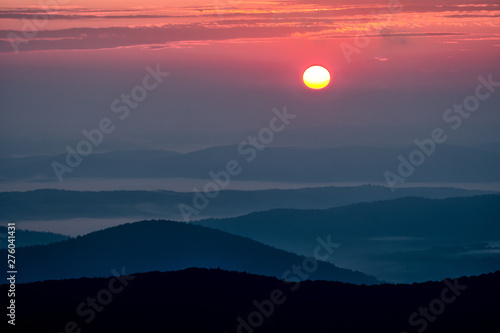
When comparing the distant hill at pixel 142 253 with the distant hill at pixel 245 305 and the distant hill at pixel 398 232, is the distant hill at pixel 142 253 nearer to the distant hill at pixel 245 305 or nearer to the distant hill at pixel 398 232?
the distant hill at pixel 245 305

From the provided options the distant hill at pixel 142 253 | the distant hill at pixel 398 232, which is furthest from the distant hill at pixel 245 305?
the distant hill at pixel 398 232

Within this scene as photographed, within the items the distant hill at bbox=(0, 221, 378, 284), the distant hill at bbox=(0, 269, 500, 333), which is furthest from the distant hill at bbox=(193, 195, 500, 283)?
the distant hill at bbox=(0, 269, 500, 333)

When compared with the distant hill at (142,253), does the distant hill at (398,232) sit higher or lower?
higher

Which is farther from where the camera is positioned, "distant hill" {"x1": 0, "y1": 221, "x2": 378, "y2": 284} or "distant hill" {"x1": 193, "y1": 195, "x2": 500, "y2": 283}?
"distant hill" {"x1": 193, "y1": 195, "x2": 500, "y2": 283}

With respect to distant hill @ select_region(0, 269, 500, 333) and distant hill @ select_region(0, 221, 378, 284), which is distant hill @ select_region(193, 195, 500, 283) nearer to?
distant hill @ select_region(0, 221, 378, 284)

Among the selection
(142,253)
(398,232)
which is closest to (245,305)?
(142,253)

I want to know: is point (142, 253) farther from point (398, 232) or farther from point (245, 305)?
point (398, 232)
